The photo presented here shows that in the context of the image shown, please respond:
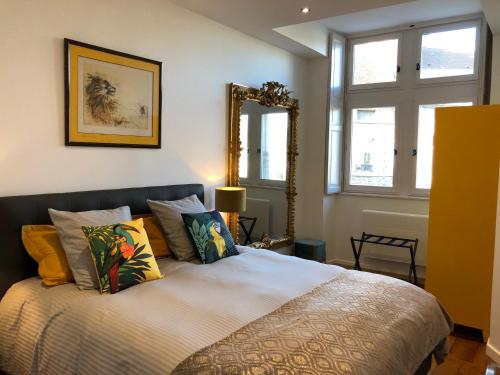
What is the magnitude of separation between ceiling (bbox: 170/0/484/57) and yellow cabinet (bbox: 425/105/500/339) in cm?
106

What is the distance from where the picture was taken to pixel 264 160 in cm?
415

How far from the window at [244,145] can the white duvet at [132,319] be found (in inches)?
63.4

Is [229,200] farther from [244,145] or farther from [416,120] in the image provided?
[416,120]

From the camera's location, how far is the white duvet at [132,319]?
1625mm

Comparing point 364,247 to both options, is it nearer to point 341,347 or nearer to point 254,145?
point 254,145

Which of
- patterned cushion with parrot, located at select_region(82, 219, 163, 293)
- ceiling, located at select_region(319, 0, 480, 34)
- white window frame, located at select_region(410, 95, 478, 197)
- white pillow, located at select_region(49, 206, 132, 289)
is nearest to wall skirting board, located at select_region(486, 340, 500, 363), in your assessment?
patterned cushion with parrot, located at select_region(82, 219, 163, 293)

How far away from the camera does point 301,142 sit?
15.8ft

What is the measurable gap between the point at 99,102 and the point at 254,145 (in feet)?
5.48

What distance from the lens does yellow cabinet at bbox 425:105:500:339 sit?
3100 mm

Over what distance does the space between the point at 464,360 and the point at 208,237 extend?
199 cm

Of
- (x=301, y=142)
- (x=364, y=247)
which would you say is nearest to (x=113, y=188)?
(x=301, y=142)

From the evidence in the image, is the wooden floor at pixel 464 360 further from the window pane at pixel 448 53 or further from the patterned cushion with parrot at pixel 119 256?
the window pane at pixel 448 53

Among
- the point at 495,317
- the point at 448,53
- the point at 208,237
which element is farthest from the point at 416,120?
the point at 495,317

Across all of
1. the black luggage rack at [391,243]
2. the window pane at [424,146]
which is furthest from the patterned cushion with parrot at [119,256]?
the window pane at [424,146]
